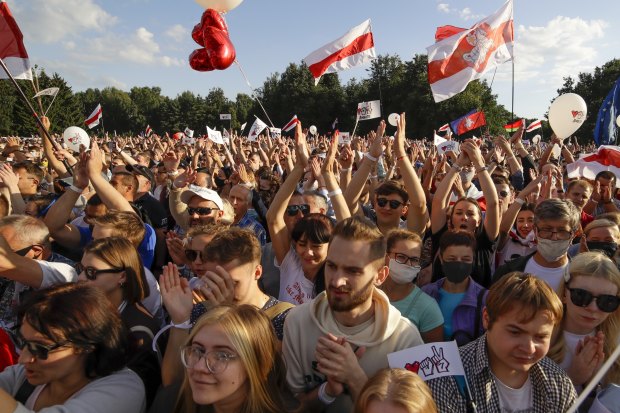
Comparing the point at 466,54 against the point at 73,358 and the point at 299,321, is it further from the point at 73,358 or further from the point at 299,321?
the point at 73,358

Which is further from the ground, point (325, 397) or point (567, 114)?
point (567, 114)

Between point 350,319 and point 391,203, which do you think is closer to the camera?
point 350,319

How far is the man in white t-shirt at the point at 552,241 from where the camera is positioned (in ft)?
10.8

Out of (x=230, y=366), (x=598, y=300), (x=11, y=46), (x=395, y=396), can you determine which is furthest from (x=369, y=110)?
(x=395, y=396)

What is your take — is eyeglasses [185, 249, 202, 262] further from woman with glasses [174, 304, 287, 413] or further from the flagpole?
the flagpole

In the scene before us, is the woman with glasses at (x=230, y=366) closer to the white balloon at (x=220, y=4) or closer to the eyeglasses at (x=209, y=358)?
the eyeglasses at (x=209, y=358)

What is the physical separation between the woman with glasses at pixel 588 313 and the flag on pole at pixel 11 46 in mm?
7815

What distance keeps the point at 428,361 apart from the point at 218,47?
5.25 meters

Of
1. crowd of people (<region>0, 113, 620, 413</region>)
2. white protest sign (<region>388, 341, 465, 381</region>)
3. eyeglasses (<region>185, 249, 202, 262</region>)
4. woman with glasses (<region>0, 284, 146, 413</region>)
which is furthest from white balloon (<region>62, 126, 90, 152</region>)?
white protest sign (<region>388, 341, 465, 381</region>)

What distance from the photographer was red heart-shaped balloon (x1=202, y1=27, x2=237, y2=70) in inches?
233

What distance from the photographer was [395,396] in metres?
1.64

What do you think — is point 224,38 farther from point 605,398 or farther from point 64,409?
point 605,398

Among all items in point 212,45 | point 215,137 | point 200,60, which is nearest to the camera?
point 212,45

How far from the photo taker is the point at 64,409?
1819 millimetres
